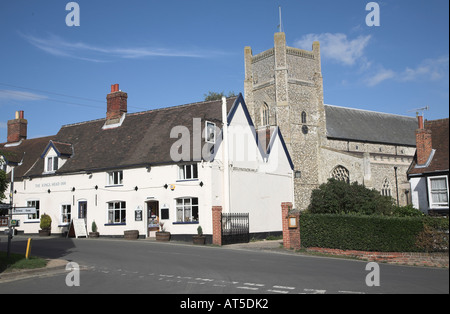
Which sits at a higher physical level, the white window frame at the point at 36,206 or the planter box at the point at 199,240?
the white window frame at the point at 36,206

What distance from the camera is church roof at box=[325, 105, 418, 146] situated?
60.2 meters

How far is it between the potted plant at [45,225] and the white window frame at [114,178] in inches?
217

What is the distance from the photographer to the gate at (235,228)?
25.0 metres

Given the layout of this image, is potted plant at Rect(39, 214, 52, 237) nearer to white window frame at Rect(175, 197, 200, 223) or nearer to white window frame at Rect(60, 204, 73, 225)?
white window frame at Rect(60, 204, 73, 225)

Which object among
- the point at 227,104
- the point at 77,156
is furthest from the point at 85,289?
the point at 77,156

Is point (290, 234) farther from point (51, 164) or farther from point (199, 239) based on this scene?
point (51, 164)

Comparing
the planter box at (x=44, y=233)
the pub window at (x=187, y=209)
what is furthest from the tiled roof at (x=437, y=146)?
the planter box at (x=44, y=233)

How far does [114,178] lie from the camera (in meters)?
29.8

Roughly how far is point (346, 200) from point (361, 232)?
57.3 feet

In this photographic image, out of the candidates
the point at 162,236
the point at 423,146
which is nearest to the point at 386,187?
the point at 423,146

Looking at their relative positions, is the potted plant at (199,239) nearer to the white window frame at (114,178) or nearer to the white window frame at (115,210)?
the white window frame at (115,210)
